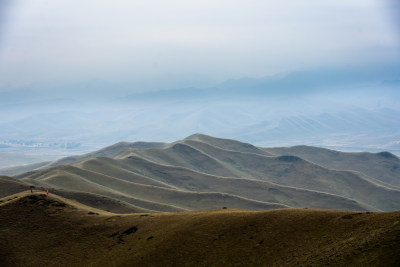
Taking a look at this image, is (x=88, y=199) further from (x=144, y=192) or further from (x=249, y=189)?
(x=249, y=189)

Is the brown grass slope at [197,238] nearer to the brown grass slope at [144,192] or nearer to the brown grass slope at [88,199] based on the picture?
the brown grass slope at [88,199]

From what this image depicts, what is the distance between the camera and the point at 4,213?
5916 centimetres

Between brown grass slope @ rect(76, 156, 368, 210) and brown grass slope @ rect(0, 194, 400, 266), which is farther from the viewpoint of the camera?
brown grass slope @ rect(76, 156, 368, 210)

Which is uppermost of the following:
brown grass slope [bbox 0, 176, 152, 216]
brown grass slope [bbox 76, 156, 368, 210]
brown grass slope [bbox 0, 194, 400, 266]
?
brown grass slope [bbox 0, 194, 400, 266]

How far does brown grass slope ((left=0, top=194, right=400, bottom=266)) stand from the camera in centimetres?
3350

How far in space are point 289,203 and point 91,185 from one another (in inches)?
3543

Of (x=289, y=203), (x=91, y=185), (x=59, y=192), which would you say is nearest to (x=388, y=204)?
(x=289, y=203)

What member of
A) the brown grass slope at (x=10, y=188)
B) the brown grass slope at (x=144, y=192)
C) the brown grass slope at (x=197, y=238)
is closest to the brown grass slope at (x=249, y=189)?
the brown grass slope at (x=144, y=192)

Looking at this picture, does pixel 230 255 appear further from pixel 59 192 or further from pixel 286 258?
pixel 59 192

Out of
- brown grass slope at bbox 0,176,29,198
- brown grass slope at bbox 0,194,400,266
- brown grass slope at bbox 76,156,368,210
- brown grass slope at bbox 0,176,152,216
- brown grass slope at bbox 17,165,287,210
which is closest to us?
brown grass slope at bbox 0,194,400,266

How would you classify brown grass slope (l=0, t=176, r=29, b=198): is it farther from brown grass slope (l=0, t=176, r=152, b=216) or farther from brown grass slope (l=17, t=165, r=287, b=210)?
brown grass slope (l=17, t=165, r=287, b=210)

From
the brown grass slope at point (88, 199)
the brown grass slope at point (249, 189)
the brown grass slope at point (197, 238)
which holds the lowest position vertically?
the brown grass slope at point (249, 189)

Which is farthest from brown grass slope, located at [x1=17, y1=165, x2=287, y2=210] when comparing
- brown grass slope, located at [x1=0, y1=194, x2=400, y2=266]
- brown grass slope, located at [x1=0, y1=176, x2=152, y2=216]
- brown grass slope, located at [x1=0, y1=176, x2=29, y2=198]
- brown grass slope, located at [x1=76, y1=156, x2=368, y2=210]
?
A: brown grass slope, located at [x1=0, y1=194, x2=400, y2=266]

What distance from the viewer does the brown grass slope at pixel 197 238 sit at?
33.5 m
